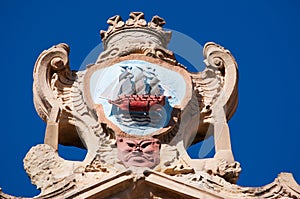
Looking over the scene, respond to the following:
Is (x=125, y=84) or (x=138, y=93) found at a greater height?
(x=125, y=84)

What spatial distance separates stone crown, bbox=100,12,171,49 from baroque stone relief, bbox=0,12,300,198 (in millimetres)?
17

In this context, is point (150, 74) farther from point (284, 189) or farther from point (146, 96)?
point (284, 189)

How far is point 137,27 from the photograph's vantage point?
1167 inches

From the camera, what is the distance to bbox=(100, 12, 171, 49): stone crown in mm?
29688

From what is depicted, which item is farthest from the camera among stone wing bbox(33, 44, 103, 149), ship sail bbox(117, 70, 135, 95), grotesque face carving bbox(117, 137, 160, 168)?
ship sail bbox(117, 70, 135, 95)

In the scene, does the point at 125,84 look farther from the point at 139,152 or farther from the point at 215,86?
the point at 139,152

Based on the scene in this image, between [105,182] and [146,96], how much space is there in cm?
272

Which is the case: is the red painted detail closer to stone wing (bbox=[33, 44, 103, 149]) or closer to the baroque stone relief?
the baroque stone relief

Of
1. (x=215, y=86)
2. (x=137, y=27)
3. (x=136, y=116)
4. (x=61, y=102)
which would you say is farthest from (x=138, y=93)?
(x=137, y=27)

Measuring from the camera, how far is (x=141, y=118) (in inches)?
1094

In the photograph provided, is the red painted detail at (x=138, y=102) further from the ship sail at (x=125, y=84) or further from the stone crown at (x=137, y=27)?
the stone crown at (x=137, y=27)

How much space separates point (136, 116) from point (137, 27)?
93.3 inches

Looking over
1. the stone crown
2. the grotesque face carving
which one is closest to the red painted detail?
the grotesque face carving

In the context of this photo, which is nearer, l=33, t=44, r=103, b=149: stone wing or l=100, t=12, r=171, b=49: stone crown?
l=33, t=44, r=103, b=149: stone wing
